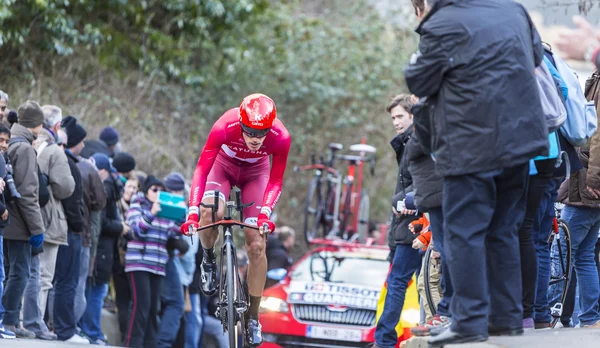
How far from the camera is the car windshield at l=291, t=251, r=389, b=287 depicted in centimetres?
1384

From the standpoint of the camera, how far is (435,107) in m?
6.57

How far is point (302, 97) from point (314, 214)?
6620 mm

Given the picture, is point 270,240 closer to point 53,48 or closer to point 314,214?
point 314,214

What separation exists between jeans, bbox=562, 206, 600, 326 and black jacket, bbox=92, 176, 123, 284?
590 centimetres

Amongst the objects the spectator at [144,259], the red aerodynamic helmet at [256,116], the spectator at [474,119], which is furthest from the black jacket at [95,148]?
the spectator at [474,119]

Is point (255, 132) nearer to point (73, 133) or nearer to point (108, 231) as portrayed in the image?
point (73, 133)

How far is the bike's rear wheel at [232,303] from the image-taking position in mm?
9078

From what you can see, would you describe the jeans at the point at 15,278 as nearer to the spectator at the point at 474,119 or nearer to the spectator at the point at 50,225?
the spectator at the point at 50,225

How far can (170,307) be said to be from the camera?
13664 millimetres

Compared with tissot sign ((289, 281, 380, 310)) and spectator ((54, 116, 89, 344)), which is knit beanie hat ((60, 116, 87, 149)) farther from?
tissot sign ((289, 281, 380, 310))

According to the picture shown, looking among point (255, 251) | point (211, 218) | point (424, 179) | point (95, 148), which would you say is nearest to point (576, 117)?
point (424, 179)

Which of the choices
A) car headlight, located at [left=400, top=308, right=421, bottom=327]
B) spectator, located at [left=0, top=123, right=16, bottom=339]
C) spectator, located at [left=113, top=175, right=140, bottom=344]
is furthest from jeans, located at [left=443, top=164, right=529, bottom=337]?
spectator, located at [left=113, top=175, right=140, bottom=344]

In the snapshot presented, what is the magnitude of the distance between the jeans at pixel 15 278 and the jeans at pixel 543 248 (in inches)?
207

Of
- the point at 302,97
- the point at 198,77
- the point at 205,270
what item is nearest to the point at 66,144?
the point at 205,270
